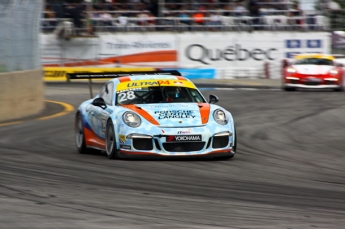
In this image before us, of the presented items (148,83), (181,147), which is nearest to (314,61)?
(148,83)

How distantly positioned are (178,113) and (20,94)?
24.3 feet

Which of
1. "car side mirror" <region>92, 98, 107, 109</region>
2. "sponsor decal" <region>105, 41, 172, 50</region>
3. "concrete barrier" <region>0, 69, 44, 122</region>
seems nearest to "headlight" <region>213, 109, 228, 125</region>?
"car side mirror" <region>92, 98, 107, 109</region>

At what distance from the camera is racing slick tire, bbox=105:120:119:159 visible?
9.97 meters

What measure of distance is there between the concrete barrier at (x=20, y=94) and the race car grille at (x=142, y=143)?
684cm

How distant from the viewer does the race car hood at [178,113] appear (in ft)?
32.1

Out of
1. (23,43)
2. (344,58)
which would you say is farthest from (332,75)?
(23,43)

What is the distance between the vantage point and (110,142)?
10195 millimetres

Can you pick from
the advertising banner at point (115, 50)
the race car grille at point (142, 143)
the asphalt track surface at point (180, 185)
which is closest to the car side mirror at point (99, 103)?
the asphalt track surface at point (180, 185)

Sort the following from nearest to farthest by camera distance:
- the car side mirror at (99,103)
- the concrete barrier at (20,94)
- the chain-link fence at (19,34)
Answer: the car side mirror at (99,103) < the chain-link fence at (19,34) < the concrete barrier at (20,94)

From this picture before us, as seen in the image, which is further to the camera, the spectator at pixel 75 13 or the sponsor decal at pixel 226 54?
the sponsor decal at pixel 226 54

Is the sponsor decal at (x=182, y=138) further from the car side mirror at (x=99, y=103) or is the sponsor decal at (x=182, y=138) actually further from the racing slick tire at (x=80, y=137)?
the racing slick tire at (x=80, y=137)

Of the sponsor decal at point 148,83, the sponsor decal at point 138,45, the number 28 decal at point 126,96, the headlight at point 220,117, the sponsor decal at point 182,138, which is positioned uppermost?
the sponsor decal at point 148,83

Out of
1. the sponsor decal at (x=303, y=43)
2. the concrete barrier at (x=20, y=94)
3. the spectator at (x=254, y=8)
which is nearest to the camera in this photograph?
the concrete barrier at (x=20, y=94)

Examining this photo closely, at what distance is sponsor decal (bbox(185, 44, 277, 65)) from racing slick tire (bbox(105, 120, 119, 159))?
72.0ft
